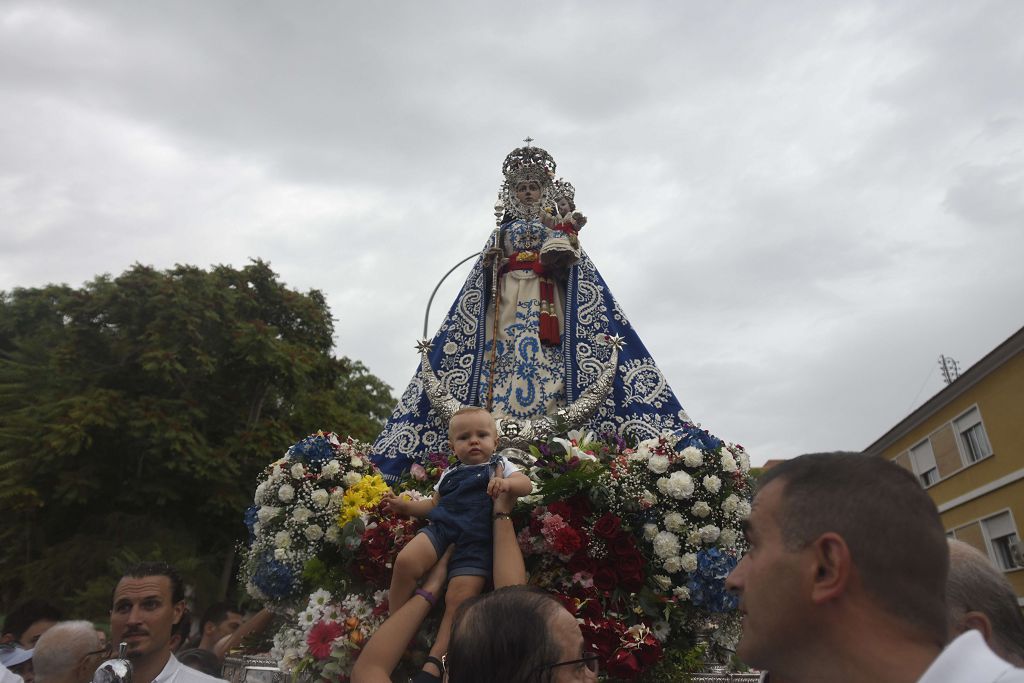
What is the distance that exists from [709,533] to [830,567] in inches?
123

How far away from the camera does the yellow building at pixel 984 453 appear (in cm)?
1931

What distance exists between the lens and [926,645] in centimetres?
157

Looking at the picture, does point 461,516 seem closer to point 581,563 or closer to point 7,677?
point 581,563

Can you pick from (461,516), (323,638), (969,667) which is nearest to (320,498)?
(323,638)

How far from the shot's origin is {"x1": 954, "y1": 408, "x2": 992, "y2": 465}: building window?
20.8 m

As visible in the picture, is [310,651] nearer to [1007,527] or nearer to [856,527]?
[856,527]

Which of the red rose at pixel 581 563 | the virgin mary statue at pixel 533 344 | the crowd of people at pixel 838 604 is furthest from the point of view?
the virgin mary statue at pixel 533 344

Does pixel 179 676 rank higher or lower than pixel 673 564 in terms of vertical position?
lower

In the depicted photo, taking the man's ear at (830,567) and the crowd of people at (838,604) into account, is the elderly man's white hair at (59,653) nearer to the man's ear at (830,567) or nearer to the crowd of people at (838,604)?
the crowd of people at (838,604)

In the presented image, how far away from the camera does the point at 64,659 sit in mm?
4039

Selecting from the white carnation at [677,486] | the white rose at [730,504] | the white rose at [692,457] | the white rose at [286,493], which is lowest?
the white rose at [730,504]

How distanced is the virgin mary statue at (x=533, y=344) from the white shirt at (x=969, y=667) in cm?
480

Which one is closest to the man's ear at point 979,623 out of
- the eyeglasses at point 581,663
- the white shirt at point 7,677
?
the eyeglasses at point 581,663

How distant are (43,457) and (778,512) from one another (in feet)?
60.8
